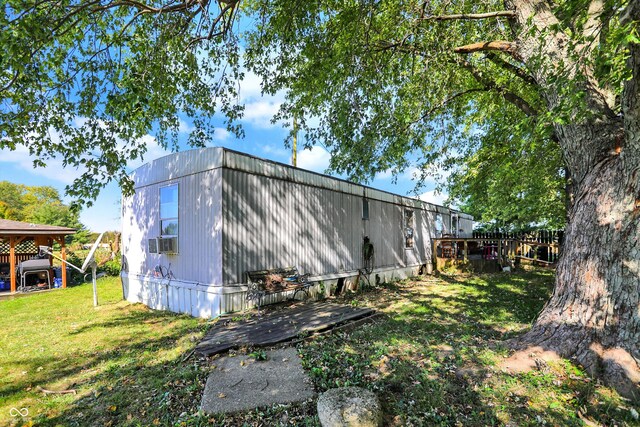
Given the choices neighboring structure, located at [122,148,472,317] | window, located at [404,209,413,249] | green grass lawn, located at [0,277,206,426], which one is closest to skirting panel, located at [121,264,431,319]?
neighboring structure, located at [122,148,472,317]

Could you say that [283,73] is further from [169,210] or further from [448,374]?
[448,374]

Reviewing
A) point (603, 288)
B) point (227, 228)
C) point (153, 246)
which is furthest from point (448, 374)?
point (153, 246)

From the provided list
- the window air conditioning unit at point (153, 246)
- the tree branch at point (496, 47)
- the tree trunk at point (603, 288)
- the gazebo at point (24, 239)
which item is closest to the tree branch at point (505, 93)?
the tree branch at point (496, 47)

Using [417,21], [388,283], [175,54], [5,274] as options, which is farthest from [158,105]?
[5,274]

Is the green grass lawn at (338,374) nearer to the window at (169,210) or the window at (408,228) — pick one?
the window at (169,210)

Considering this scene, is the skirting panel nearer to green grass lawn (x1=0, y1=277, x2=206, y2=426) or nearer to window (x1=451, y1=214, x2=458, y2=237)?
green grass lawn (x1=0, y1=277, x2=206, y2=426)

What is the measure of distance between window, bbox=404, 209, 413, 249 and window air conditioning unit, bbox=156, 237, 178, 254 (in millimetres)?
8150

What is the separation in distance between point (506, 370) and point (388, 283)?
6874 millimetres

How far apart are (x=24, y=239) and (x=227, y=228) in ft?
36.6

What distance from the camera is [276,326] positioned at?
4789mm

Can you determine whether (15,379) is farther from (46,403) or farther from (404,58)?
(404,58)

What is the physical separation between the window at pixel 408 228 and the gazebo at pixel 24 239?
12710 millimetres

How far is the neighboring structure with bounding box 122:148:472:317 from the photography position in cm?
572

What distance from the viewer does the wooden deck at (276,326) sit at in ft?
13.4
